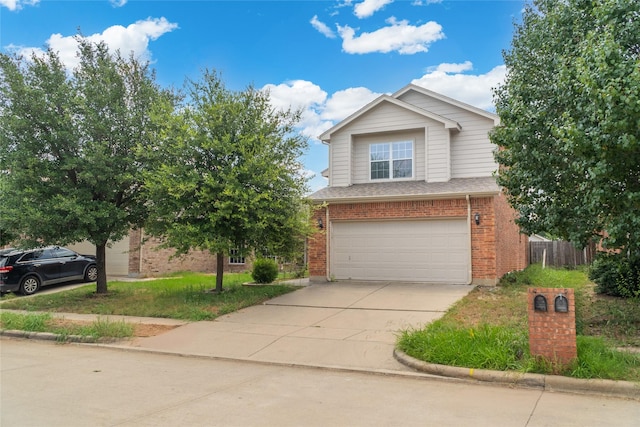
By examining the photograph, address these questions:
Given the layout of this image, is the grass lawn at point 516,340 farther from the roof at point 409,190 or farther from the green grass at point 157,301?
the green grass at point 157,301

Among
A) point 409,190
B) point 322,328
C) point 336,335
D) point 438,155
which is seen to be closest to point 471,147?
point 438,155

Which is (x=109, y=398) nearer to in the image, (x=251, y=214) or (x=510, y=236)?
(x=251, y=214)

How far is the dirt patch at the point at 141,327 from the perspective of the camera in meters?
9.04

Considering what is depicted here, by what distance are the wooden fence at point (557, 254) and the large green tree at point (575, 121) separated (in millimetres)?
14234

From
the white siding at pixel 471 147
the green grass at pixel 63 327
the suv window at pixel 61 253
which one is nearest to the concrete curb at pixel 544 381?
the green grass at pixel 63 327

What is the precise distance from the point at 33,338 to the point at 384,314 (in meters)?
7.20

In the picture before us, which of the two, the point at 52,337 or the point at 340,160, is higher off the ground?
the point at 340,160

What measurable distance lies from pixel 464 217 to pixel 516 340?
7588mm

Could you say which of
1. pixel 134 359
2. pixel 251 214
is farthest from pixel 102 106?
pixel 134 359

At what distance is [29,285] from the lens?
14.8m

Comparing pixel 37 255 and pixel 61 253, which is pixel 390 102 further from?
pixel 37 255

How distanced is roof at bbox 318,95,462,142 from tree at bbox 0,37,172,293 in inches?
237

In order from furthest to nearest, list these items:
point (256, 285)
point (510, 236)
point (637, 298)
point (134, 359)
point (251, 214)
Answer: point (510, 236), point (256, 285), point (251, 214), point (637, 298), point (134, 359)

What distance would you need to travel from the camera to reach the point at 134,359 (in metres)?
7.36
